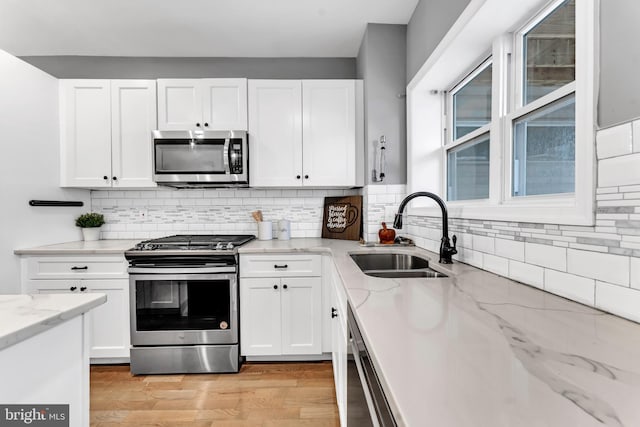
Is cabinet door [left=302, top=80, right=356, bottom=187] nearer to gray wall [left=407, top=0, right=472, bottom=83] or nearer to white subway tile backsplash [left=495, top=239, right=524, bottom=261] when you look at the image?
gray wall [left=407, top=0, right=472, bottom=83]

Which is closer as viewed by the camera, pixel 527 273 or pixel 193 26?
pixel 527 273

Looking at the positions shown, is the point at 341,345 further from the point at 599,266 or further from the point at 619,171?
the point at 619,171

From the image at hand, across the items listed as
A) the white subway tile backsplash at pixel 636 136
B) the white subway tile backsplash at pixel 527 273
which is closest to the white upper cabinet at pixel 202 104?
the white subway tile backsplash at pixel 527 273

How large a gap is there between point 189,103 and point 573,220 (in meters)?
2.65

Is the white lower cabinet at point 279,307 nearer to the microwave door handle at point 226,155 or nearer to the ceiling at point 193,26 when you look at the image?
the microwave door handle at point 226,155

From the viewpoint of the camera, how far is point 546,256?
3.58 feet

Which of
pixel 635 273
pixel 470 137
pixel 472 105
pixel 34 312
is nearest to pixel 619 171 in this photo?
pixel 635 273

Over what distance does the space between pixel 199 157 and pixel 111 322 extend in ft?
4.53

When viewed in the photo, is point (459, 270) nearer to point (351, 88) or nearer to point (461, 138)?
point (461, 138)

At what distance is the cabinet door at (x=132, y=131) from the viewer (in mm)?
2652

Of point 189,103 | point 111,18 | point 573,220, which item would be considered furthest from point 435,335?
point 111,18

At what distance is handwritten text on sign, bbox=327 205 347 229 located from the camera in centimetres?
287

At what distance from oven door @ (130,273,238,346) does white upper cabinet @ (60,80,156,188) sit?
920 millimetres

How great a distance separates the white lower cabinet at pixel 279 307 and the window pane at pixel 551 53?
1.66 m
